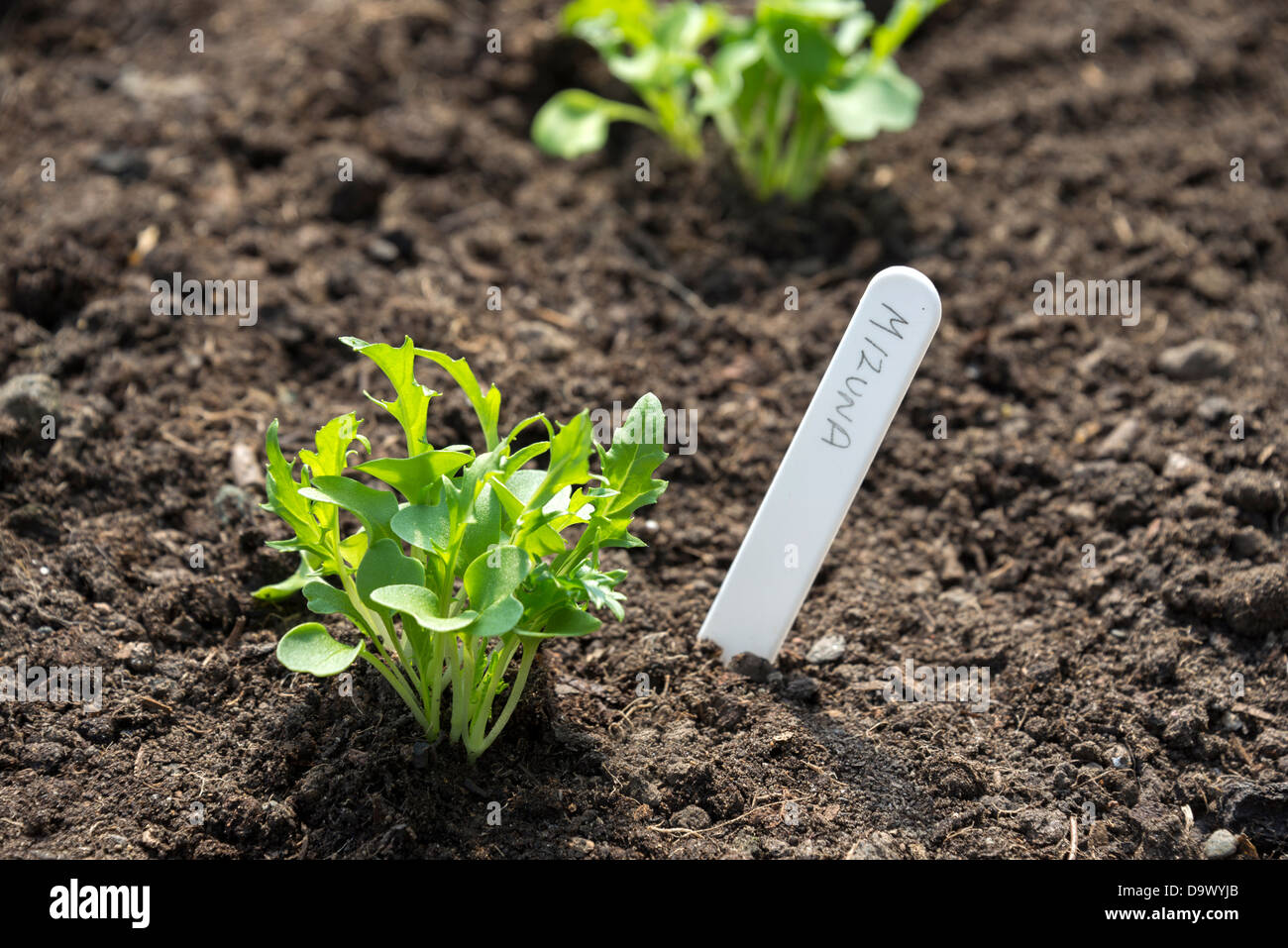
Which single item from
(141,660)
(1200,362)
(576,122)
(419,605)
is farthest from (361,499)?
(1200,362)

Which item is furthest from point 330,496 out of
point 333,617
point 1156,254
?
point 1156,254

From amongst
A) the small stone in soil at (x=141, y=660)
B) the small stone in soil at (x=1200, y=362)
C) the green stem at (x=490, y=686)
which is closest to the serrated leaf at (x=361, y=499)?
the green stem at (x=490, y=686)

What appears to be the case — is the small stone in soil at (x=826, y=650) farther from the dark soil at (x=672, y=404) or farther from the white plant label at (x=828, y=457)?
the white plant label at (x=828, y=457)

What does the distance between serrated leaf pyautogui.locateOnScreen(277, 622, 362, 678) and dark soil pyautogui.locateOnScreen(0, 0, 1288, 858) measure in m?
0.25

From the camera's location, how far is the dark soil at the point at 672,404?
174 cm

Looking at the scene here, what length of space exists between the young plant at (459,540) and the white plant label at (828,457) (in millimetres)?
258

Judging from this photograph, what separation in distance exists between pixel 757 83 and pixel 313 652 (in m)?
2.00

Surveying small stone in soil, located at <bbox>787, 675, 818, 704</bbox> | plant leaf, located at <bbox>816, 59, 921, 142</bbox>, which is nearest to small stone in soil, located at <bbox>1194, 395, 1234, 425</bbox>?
plant leaf, located at <bbox>816, 59, 921, 142</bbox>

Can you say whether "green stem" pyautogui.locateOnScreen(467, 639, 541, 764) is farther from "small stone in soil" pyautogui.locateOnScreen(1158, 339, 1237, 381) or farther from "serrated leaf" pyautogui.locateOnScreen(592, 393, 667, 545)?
"small stone in soil" pyautogui.locateOnScreen(1158, 339, 1237, 381)

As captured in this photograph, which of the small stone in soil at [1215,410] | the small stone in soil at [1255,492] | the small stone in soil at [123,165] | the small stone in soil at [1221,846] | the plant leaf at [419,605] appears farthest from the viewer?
the small stone in soil at [123,165]

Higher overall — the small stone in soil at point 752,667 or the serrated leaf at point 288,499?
the serrated leaf at point 288,499

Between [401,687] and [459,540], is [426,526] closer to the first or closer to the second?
[459,540]

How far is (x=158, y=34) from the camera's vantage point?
3357mm

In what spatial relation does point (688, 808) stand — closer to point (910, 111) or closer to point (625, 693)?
point (625, 693)
